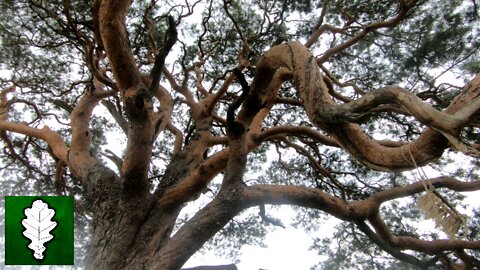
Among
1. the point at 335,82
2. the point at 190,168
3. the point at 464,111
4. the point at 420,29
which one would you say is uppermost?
the point at 420,29

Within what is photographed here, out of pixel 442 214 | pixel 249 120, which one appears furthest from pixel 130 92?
pixel 442 214

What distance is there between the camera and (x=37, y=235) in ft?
8.70

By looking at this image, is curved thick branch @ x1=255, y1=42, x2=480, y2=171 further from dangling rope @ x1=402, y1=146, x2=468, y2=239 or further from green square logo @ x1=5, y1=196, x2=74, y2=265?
green square logo @ x1=5, y1=196, x2=74, y2=265

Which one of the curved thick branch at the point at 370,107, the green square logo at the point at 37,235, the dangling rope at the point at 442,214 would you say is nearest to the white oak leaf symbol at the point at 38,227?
the green square logo at the point at 37,235

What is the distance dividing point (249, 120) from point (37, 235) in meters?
1.66

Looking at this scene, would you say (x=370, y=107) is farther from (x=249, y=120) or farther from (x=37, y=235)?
(x=37, y=235)

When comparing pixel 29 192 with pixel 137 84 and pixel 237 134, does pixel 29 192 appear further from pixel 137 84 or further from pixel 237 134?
pixel 237 134

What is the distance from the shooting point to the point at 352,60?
209 inches

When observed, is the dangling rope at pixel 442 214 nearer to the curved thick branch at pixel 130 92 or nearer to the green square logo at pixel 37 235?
the curved thick branch at pixel 130 92

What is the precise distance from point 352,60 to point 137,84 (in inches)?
142

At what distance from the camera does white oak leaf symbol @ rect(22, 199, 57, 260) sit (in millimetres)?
2641

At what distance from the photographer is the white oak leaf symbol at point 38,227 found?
8.66ft

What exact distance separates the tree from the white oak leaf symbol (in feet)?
1.03

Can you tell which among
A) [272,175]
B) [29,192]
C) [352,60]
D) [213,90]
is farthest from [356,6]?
[29,192]
